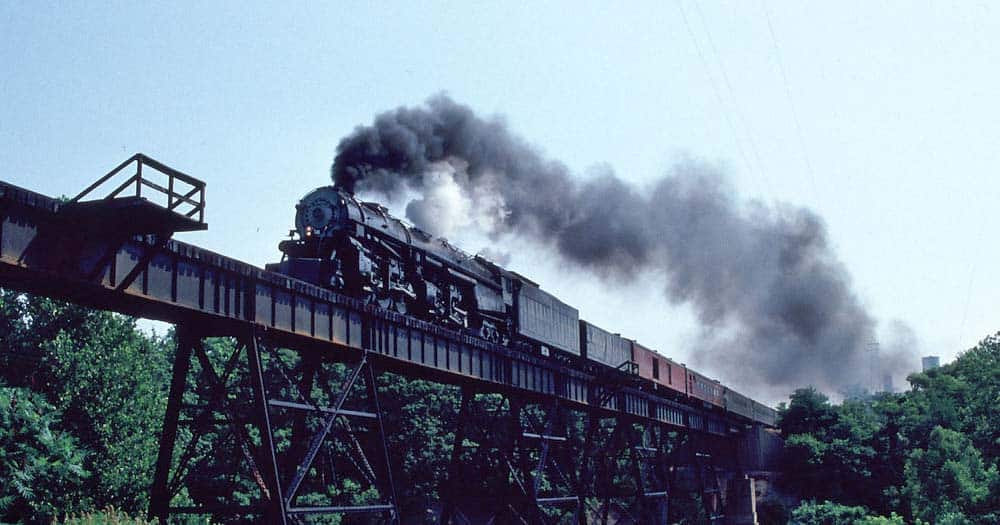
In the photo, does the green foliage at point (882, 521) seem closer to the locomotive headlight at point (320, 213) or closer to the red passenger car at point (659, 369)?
the red passenger car at point (659, 369)

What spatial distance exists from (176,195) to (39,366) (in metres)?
34.0

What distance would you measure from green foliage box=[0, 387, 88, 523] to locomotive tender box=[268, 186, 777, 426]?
806 inches

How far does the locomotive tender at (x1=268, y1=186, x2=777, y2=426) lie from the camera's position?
→ 2064 cm

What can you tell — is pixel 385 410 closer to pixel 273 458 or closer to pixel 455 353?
pixel 455 353

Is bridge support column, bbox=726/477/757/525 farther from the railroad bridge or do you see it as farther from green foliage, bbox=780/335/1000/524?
the railroad bridge

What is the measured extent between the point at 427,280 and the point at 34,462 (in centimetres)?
2227

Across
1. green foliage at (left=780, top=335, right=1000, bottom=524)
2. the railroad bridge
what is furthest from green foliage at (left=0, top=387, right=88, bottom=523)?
green foliage at (left=780, top=335, right=1000, bottom=524)

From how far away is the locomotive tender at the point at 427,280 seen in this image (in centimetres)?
2064

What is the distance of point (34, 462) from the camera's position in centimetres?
3647

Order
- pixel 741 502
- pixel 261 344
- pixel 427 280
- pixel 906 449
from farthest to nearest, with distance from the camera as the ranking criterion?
pixel 906 449, pixel 741 502, pixel 427 280, pixel 261 344

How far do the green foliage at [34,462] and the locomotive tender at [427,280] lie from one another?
67.1 ft

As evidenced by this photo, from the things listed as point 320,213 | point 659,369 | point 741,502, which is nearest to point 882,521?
point 741,502

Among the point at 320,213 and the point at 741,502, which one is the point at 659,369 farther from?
the point at 320,213

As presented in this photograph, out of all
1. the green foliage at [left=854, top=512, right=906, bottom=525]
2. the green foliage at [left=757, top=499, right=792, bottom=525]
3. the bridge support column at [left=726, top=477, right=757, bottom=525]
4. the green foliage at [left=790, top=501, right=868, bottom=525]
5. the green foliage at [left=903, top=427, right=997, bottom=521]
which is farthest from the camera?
the green foliage at [left=757, top=499, right=792, bottom=525]
